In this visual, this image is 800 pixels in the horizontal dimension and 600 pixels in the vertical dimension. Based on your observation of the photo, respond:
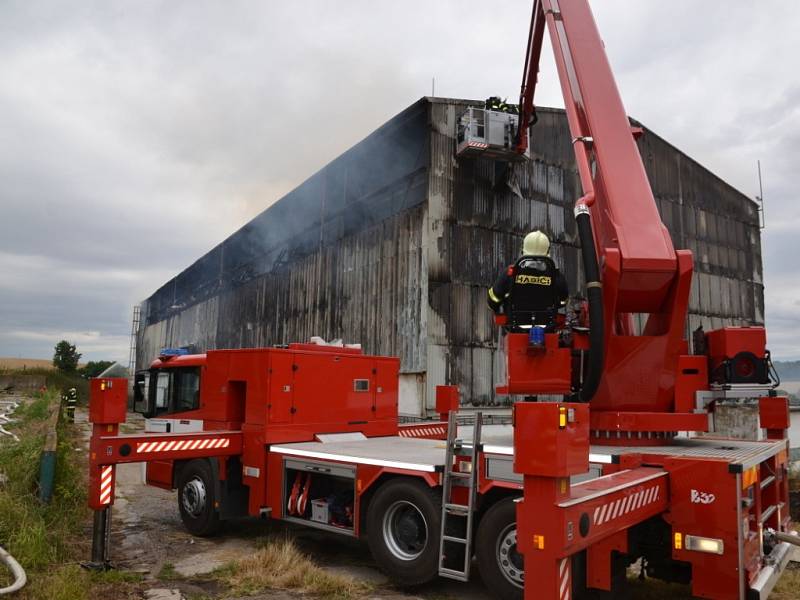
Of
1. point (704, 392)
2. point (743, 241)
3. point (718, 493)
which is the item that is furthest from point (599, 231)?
point (743, 241)

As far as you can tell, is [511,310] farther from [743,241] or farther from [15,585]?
[743,241]

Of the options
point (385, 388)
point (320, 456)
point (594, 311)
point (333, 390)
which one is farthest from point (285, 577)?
point (594, 311)

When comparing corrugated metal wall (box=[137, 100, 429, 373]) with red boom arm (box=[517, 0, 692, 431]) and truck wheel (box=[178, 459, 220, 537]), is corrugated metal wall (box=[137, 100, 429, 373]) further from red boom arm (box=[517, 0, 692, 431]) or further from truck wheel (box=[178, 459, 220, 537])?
red boom arm (box=[517, 0, 692, 431])

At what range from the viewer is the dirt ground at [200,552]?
20.5 ft

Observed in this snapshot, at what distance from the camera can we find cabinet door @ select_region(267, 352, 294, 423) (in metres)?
8.04

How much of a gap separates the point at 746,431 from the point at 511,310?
10307mm

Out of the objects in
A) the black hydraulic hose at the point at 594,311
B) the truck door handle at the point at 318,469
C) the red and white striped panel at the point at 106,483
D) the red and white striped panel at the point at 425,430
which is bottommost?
the red and white striped panel at the point at 106,483

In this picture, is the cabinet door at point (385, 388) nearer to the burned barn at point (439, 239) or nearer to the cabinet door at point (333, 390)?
the cabinet door at point (333, 390)

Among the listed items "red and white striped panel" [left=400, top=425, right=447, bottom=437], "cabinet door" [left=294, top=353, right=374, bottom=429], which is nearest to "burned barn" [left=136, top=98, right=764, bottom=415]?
"red and white striped panel" [left=400, top=425, right=447, bottom=437]

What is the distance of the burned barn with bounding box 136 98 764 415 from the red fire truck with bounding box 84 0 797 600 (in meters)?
7.40

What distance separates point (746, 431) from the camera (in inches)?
559

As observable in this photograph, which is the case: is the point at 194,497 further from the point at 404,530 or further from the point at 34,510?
the point at 404,530

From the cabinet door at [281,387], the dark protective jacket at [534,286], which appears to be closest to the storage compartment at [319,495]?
the cabinet door at [281,387]

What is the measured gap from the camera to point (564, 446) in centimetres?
327
